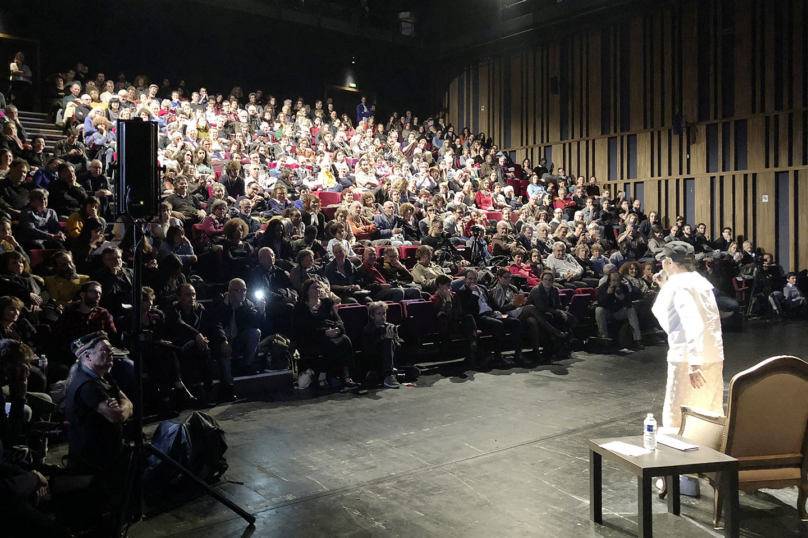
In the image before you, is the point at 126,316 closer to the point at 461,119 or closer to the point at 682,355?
the point at 682,355

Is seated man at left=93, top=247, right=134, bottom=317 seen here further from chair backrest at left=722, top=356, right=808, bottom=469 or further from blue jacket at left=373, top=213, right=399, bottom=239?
chair backrest at left=722, top=356, right=808, bottom=469

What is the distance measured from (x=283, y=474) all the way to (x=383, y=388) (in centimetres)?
218

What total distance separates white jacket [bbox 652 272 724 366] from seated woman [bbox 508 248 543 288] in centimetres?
481

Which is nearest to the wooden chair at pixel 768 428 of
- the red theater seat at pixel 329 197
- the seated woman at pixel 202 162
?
the seated woman at pixel 202 162

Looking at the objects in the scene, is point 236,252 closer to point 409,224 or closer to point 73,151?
point 73,151

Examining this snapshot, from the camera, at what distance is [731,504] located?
7.92 feet

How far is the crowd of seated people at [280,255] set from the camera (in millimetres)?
4645

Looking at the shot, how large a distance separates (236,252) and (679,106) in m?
9.91

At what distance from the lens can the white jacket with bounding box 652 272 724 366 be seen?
302cm

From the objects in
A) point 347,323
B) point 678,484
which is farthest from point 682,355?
point 347,323

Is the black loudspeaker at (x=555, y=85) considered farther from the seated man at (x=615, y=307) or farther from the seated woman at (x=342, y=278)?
the seated woman at (x=342, y=278)

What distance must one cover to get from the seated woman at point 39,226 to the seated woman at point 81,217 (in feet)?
0.25

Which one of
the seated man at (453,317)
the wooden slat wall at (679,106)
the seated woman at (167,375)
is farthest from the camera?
the wooden slat wall at (679,106)

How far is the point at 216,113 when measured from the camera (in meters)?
10.7
